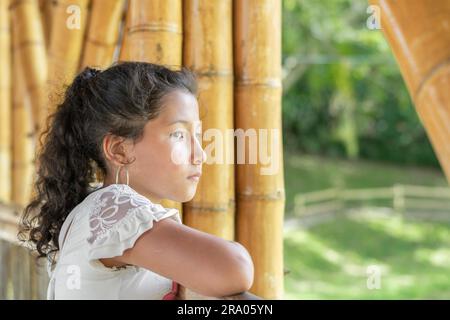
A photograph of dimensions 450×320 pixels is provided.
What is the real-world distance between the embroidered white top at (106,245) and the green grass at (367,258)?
485 centimetres

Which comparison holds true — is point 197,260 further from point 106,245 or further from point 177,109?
point 177,109

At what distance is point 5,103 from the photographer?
2.67 m

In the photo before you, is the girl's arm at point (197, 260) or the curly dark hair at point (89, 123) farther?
the curly dark hair at point (89, 123)

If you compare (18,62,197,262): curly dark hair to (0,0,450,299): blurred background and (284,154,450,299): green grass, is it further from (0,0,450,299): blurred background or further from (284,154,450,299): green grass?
(284,154,450,299): green grass

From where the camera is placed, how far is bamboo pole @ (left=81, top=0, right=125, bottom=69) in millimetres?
1455

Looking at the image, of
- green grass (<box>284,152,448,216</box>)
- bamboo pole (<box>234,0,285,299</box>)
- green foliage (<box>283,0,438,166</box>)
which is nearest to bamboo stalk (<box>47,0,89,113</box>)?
bamboo pole (<box>234,0,285,299</box>)

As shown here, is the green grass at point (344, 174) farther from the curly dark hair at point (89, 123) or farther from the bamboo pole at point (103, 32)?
the curly dark hair at point (89, 123)

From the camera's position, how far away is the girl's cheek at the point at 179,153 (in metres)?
0.84

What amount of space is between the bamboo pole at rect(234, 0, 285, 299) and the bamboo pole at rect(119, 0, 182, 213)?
0.12 m

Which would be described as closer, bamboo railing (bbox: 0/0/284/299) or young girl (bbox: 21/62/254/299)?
young girl (bbox: 21/62/254/299)

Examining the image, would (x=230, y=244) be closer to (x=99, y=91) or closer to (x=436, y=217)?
(x=99, y=91)

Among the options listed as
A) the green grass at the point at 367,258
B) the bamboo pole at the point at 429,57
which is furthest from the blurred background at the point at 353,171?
the bamboo pole at the point at 429,57

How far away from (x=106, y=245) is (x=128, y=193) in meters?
0.07

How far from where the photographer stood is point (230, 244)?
697 millimetres
